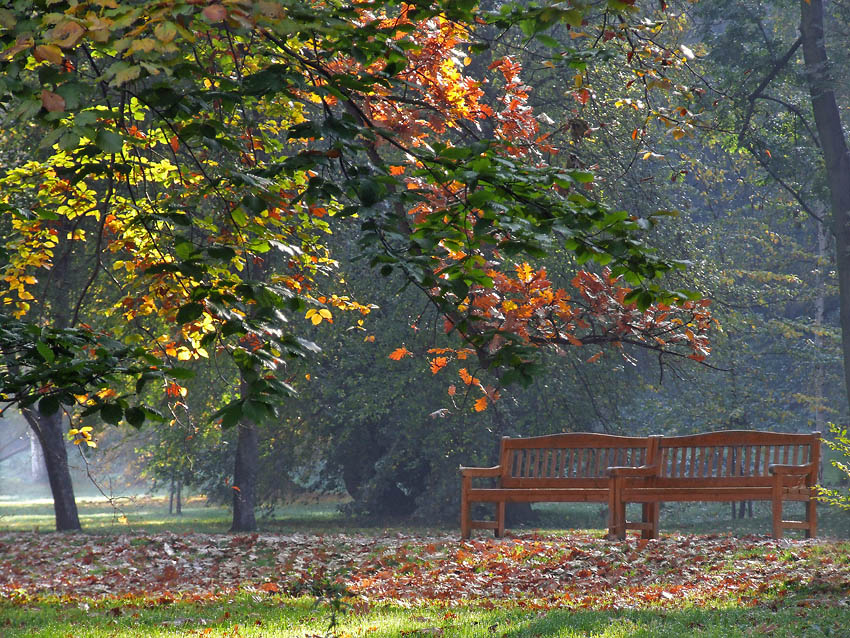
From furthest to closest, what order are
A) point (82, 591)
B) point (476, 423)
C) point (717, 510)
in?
point (717, 510), point (476, 423), point (82, 591)

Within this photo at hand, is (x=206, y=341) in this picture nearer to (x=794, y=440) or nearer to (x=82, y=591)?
(x=82, y=591)

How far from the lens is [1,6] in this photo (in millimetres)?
3842

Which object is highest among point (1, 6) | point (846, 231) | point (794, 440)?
point (846, 231)

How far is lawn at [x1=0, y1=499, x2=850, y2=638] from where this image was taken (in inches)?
237

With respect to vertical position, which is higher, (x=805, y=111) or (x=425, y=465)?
(x=805, y=111)

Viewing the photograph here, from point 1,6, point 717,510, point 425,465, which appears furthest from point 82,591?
point 717,510

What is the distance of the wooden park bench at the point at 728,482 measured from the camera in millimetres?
9570

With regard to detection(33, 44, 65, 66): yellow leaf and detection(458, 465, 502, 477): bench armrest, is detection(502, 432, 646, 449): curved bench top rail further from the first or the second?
detection(33, 44, 65, 66): yellow leaf

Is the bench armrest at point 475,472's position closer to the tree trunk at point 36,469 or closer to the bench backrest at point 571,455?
the bench backrest at point 571,455

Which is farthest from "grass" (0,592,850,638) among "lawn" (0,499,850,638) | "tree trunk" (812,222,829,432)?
"tree trunk" (812,222,829,432)

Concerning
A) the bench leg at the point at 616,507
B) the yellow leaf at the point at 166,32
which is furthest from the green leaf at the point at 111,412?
the bench leg at the point at 616,507

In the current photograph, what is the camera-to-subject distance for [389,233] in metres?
4.21

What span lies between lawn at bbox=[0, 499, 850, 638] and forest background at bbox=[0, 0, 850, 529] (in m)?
1.48

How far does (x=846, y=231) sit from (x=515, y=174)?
1332 centimetres
